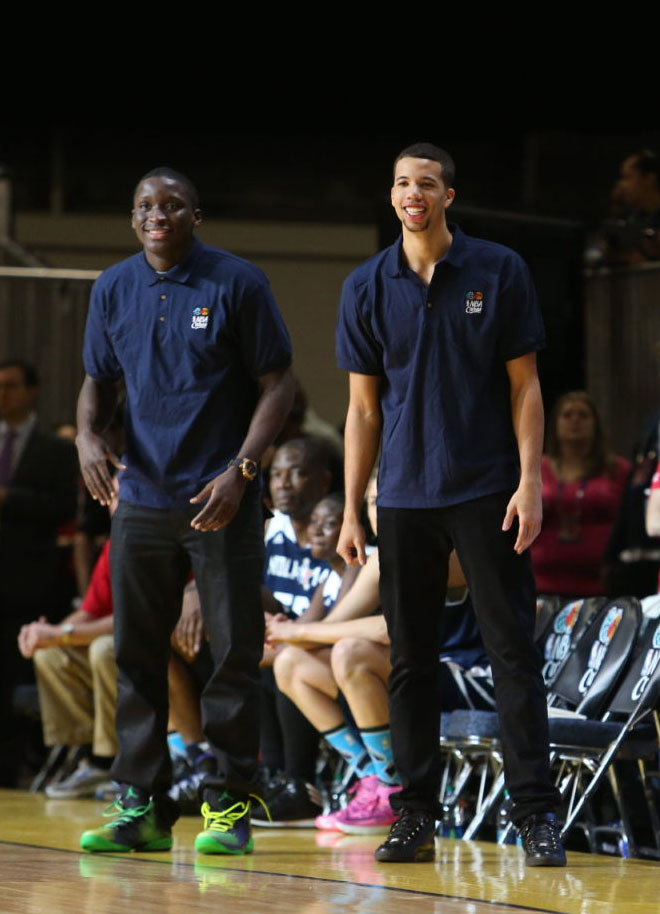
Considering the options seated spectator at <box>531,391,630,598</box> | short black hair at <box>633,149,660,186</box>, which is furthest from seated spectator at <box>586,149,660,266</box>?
seated spectator at <box>531,391,630,598</box>

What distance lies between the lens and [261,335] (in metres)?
3.94

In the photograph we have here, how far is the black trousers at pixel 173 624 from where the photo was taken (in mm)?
3869

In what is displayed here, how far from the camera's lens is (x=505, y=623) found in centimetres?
365

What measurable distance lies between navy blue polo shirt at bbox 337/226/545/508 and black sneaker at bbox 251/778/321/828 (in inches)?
64.9

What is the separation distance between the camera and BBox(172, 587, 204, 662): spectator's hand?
5156mm

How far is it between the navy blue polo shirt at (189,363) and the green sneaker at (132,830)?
2.55 ft

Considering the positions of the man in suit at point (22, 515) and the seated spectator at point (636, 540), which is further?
the man in suit at point (22, 515)

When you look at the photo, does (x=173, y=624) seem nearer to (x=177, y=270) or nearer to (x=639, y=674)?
(x=177, y=270)

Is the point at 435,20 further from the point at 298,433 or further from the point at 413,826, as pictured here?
the point at 413,826

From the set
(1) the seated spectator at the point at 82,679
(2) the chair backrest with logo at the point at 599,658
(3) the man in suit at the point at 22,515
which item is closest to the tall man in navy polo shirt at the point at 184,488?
(2) the chair backrest with logo at the point at 599,658

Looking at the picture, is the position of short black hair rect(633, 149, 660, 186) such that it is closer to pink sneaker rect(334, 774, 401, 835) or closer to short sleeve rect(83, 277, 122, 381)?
pink sneaker rect(334, 774, 401, 835)

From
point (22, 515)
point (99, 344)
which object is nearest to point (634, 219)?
point (22, 515)

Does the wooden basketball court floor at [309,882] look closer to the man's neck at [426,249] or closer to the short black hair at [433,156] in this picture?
the man's neck at [426,249]

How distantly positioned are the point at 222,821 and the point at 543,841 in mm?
838
